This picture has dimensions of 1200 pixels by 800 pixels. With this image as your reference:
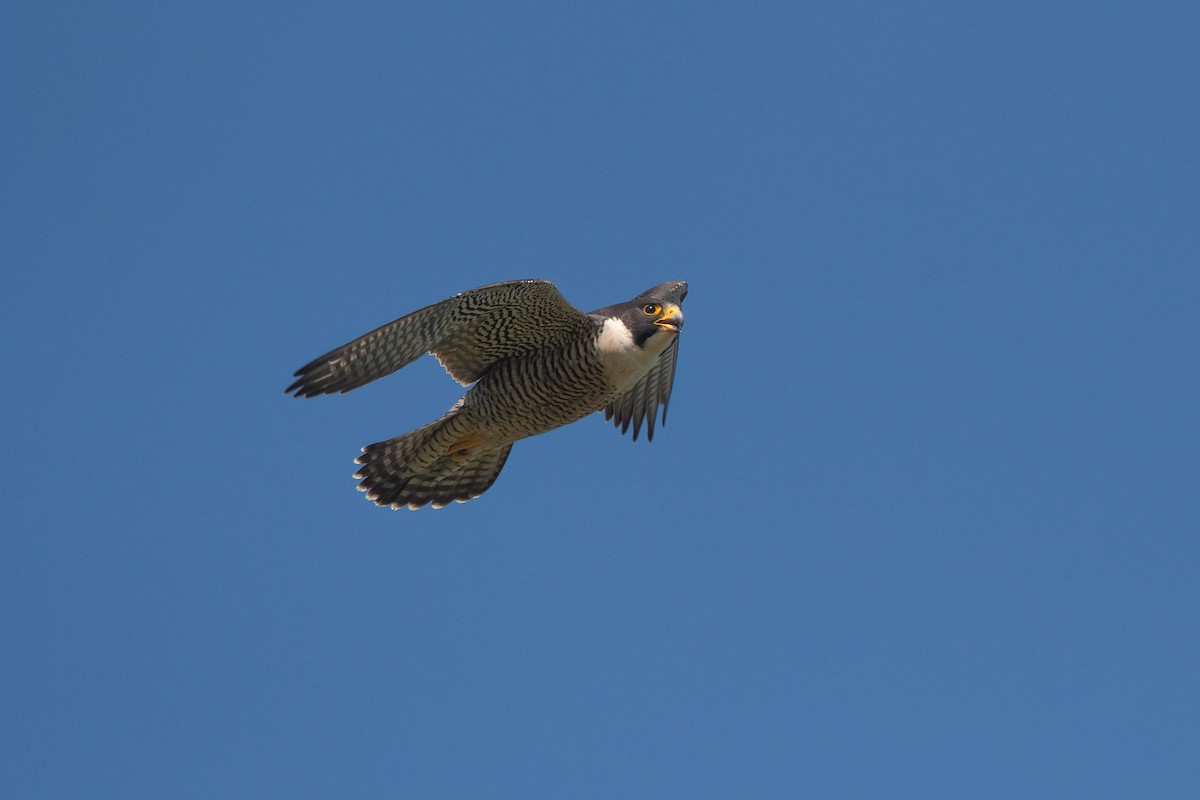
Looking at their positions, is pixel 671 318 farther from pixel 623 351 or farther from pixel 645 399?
pixel 645 399

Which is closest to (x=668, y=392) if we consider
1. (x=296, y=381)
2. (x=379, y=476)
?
(x=379, y=476)

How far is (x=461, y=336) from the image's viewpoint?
1132 centimetres

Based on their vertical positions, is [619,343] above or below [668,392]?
below

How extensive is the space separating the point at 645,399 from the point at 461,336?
2.56 meters

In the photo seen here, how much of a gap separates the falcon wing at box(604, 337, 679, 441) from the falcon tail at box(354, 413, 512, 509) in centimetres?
122

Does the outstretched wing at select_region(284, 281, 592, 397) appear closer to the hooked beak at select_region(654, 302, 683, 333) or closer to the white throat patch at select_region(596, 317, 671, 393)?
the white throat patch at select_region(596, 317, 671, 393)

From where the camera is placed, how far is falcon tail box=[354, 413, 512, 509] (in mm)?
11984

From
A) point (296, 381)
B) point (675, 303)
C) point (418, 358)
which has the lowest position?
point (296, 381)

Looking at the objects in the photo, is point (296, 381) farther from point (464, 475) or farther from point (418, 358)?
point (464, 475)

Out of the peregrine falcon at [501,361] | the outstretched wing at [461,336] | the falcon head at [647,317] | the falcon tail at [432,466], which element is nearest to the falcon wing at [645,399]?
the peregrine falcon at [501,361]

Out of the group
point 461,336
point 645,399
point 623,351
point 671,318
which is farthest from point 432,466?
point 671,318

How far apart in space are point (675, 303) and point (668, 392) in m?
2.12

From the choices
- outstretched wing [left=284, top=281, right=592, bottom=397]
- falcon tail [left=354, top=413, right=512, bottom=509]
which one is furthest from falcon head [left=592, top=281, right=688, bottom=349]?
falcon tail [left=354, top=413, right=512, bottom=509]

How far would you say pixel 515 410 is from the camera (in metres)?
11.4
